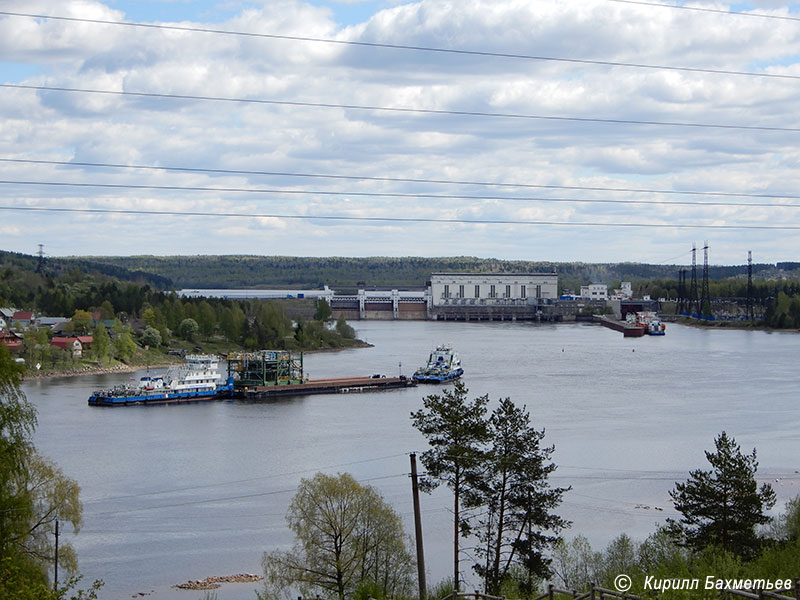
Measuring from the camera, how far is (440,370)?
13992 millimetres

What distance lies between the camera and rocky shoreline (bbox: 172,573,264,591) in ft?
15.5

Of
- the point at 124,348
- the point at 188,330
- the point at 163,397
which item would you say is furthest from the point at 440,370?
the point at 188,330

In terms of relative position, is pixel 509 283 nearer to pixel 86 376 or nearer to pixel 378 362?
pixel 378 362

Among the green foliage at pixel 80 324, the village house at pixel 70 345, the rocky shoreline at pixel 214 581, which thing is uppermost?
the green foliage at pixel 80 324

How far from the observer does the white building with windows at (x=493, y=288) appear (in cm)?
3550

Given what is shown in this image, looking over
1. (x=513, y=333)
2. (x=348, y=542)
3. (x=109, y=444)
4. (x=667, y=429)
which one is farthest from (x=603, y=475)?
(x=513, y=333)

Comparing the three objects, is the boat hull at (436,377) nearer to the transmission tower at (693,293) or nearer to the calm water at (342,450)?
the calm water at (342,450)

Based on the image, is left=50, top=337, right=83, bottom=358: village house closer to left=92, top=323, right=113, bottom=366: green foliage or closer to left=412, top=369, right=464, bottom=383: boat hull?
left=92, top=323, right=113, bottom=366: green foliage

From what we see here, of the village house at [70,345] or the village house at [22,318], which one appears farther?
the village house at [22,318]

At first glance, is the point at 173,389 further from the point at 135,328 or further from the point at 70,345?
the point at 135,328

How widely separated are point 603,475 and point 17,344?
34.9 feet

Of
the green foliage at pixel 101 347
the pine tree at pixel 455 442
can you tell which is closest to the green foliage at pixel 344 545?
the pine tree at pixel 455 442

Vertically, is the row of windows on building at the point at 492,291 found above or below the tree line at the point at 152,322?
above

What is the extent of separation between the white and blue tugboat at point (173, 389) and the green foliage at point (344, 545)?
715 cm
